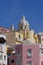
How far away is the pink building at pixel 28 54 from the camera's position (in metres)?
48.5

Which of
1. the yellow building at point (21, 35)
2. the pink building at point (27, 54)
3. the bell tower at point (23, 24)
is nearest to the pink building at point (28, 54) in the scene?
the pink building at point (27, 54)

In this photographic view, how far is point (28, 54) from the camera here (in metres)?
48.5

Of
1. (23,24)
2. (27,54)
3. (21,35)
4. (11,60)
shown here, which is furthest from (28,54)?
(23,24)

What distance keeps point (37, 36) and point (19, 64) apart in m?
33.2

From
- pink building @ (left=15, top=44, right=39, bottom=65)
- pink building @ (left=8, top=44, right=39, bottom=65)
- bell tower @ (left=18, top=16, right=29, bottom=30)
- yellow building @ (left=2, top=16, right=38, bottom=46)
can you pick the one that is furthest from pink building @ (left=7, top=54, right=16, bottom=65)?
bell tower @ (left=18, top=16, right=29, bottom=30)

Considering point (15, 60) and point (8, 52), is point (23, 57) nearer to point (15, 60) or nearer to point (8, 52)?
point (15, 60)

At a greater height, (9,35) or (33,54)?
(9,35)

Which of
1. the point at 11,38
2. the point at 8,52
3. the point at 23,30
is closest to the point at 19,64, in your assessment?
the point at 8,52

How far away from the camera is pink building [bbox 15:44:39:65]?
48531 millimetres

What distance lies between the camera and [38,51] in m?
49.0

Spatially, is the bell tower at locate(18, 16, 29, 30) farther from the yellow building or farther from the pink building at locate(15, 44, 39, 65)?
the pink building at locate(15, 44, 39, 65)

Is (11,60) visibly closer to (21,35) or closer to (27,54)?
(27,54)

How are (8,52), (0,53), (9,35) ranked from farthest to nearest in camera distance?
1. (9,35)
2. (8,52)
3. (0,53)

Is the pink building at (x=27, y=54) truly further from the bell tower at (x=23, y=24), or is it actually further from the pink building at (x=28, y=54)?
the bell tower at (x=23, y=24)
